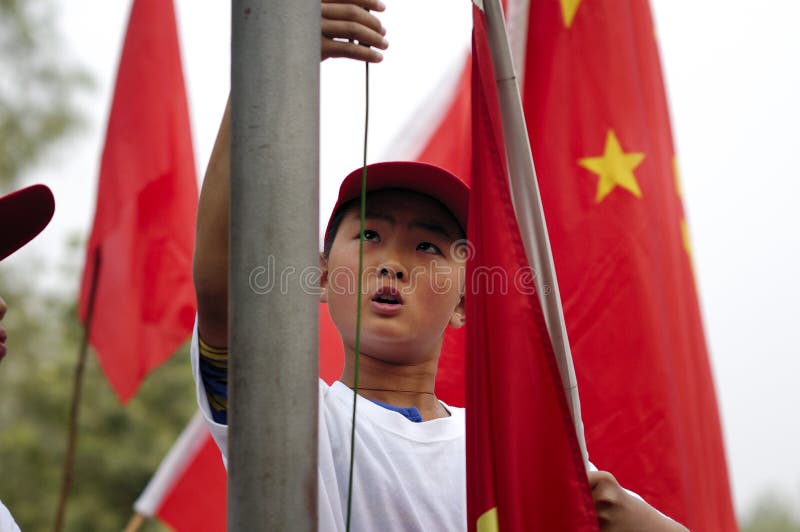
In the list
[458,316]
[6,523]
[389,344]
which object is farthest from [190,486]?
[389,344]

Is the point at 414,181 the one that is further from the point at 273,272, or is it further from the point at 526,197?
the point at 273,272

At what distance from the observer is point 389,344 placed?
1876 millimetres

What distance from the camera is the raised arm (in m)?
1.35

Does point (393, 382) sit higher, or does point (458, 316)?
point (458, 316)

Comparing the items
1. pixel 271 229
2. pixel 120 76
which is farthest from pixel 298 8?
pixel 120 76

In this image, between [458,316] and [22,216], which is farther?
[22,216]

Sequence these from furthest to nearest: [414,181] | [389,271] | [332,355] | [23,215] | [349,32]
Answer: [332,355] → [23,215] → [414,181] → [389,271] → [349,32]

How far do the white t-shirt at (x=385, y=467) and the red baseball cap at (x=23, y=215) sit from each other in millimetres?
776

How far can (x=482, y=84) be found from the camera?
5.01 feet

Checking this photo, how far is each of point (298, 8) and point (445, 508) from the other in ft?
3.08

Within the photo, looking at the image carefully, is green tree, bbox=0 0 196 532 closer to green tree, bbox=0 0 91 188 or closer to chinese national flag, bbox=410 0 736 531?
green tree, bbox=0 0 91 188

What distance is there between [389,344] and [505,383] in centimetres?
44

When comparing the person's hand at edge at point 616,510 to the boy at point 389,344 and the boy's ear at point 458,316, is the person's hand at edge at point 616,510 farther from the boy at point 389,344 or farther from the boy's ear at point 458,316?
the boy's ear at point 458,316

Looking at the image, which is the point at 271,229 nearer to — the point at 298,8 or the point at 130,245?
the point at 298,8
